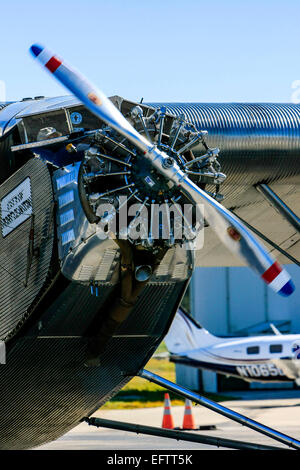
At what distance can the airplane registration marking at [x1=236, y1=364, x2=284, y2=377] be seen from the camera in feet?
116

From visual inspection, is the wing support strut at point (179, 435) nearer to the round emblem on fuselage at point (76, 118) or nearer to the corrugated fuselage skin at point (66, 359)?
the corrugated fuselage skin at point (66, 359)

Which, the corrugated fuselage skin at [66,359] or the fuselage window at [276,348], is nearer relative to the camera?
the corrugated fuselage skin at [66,359]

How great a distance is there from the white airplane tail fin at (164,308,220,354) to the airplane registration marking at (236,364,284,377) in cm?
166

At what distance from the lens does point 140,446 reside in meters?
20.6

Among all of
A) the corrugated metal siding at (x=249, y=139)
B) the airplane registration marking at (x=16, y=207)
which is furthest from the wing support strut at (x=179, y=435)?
the corrugated metal siding at (x=249, y=139)

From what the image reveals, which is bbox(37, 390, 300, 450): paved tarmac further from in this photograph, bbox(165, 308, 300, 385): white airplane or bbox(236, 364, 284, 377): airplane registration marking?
bbox(165, 308, 300, 385): white airplane

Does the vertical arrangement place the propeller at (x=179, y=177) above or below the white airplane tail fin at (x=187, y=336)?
above

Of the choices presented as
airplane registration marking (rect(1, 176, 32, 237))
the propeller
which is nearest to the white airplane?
airplane registration marking (rect(1, 176, 32, 237))

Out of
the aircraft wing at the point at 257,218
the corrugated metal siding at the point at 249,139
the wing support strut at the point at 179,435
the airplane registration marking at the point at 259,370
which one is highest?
the corrugated metal siding at the point at 249,139

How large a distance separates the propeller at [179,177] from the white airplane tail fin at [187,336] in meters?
28.3

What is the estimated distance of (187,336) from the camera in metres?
36.8

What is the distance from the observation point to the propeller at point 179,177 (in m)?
7.93

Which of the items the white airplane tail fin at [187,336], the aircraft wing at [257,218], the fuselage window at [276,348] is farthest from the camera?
the white airplane tail fin at [187,336]

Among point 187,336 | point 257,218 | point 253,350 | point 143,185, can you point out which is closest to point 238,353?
point 253,350
